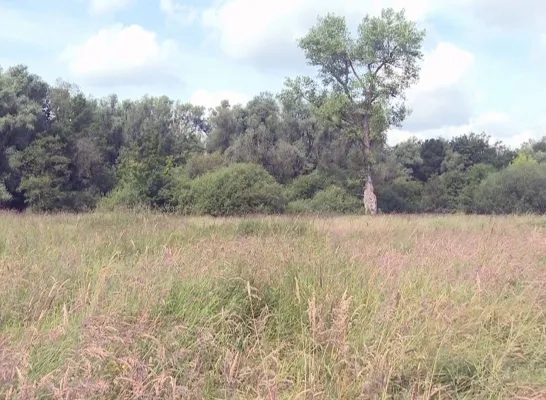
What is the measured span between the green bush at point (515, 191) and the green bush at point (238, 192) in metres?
14.9

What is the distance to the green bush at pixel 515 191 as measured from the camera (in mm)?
36375

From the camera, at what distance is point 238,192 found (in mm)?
30359

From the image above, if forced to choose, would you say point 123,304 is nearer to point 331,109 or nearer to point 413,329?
point 413,329

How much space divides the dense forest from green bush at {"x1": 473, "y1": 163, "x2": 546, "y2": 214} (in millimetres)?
68

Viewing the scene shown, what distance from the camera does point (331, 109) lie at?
32.1m

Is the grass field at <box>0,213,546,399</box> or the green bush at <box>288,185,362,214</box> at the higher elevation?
the green bush at <box>288,185,362,214</box>

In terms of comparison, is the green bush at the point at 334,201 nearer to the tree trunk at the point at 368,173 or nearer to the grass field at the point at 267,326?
the tree trunk at the point at 368,173

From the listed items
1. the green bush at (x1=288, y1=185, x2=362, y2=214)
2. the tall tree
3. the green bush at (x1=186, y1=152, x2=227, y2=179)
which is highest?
the tall tree

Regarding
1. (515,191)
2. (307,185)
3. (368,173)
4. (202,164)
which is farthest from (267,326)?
(515,191)

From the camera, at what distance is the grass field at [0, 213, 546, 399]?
8.28 feet

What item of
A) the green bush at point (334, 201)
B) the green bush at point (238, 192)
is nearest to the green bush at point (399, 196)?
the green bush at point (334, 201)

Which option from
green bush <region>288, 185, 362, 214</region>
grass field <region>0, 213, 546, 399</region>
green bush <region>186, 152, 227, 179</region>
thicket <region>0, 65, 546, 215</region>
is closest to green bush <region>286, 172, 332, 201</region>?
thicket <region>0, 65, 546, 215</region>

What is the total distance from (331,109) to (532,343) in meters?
29.4

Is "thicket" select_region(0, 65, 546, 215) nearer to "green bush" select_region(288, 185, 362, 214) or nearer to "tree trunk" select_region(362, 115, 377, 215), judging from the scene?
"green bush" select_region(288, 185, 362, 214)
